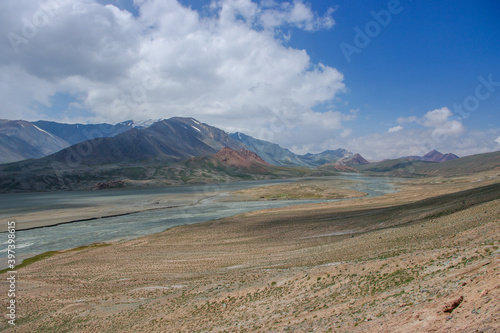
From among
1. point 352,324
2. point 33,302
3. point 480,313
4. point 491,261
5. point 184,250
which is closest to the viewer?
point 480,313

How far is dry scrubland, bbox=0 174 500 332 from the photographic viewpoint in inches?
539

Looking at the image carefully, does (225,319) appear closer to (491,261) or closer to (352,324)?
(352,324)

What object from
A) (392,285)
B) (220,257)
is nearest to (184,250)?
(220,257)

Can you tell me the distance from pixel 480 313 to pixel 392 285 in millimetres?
6930

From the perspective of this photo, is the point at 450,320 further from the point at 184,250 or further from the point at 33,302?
the point at 184,250

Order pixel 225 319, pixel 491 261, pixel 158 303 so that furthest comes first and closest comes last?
pixel 158 303 < pixel 225 319 < pixel 491 261

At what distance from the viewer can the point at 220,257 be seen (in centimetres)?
3556

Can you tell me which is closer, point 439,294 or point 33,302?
point 439,294

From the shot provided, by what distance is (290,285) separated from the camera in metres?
21.7

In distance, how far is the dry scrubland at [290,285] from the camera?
44.9 ft

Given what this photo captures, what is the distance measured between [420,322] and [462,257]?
29.9 feet

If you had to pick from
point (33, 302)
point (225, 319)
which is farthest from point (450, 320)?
point (33, 302)

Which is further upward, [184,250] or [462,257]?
[462,257]

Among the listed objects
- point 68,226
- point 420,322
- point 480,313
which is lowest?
point 68,226
